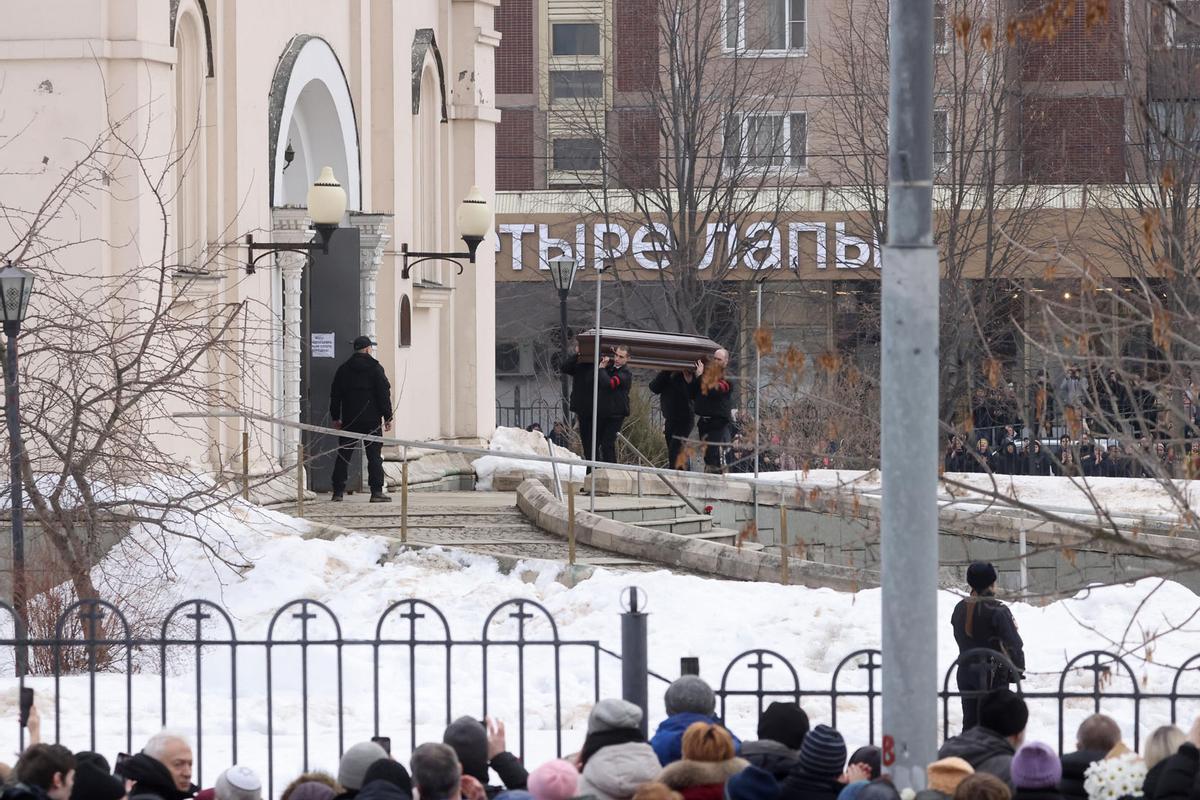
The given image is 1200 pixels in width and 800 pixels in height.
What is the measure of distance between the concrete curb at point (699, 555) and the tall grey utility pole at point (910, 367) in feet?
24.6

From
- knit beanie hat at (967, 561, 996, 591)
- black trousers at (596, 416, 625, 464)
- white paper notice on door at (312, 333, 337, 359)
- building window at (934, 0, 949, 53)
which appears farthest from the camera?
building window at (934, 0, 949, 53)

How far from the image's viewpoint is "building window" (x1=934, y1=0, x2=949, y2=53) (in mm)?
26841

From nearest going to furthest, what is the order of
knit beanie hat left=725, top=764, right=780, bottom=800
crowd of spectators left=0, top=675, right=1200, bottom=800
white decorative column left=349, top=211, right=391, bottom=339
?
1. crowd of spectators left=0, top=675, right=1200, bottom=800
2. knit beanie hat left=725, top=764, right=780, bottom=800
3. white decorative column left=349, top=211, right=391, bottom=339

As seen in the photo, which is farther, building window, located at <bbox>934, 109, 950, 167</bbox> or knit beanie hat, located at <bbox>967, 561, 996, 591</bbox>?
building window, located at <bbox>934, 109, 950, 167</bbox>

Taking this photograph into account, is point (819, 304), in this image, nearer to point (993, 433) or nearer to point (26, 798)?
point (993, 433)

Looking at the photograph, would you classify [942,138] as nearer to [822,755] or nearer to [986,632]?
[986,632]

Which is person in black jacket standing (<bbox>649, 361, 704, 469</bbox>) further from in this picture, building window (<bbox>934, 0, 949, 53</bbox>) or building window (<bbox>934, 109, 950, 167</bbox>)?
building window (<bbox>934, 109, 950, 167</bbox>)

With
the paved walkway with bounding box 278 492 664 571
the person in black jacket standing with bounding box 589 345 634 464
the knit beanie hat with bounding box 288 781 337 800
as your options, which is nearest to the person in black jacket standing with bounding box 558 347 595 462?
the person in black jacket standing with bounding box 589 345 634 464

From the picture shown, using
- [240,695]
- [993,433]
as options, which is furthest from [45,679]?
[993,433]

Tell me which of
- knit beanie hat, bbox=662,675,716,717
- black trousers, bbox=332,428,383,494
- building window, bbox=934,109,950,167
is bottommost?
knit beanie hat, bbox=662,675,716,717

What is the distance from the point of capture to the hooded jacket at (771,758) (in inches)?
246

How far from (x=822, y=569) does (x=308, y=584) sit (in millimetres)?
3937

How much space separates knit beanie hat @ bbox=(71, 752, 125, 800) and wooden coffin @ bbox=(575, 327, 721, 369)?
43.2 feet

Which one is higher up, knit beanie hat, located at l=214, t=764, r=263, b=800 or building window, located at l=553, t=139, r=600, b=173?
building window, located at l=553, t=139, r=600, b=173
